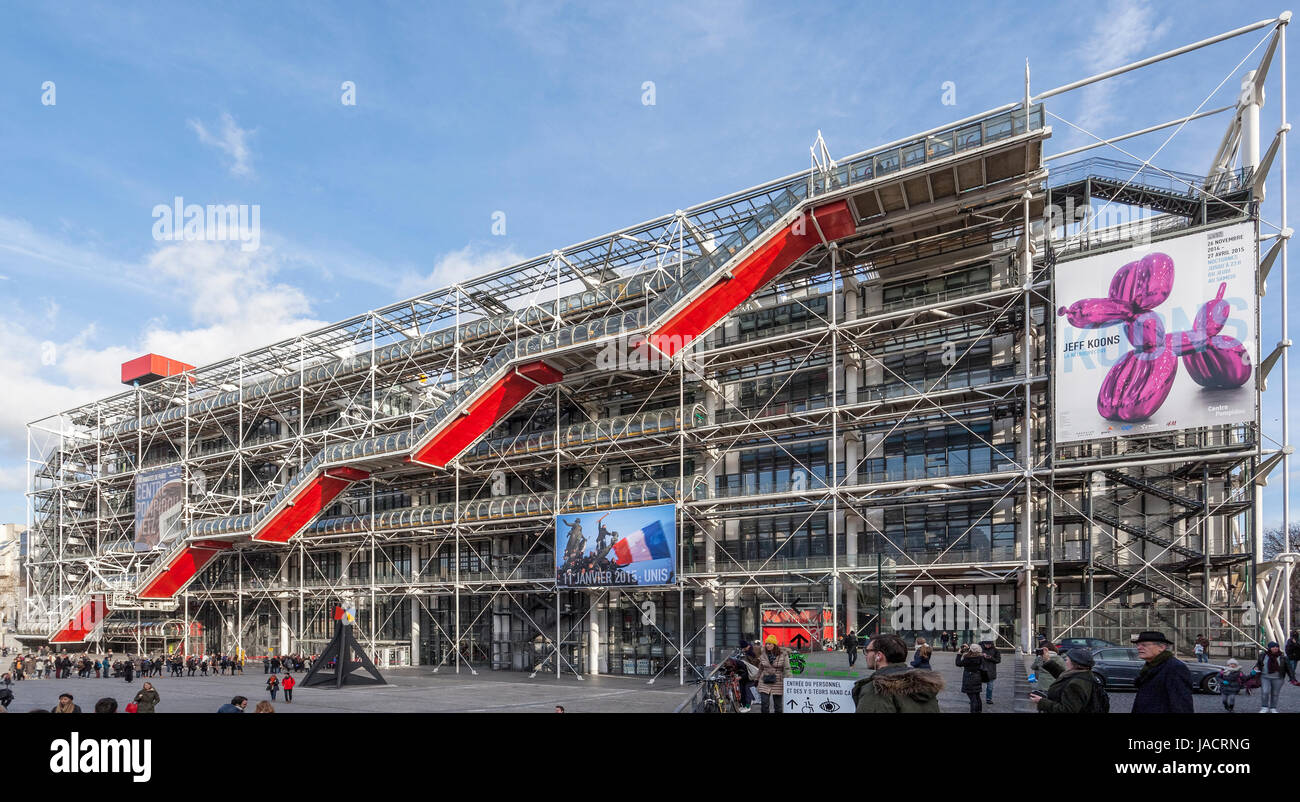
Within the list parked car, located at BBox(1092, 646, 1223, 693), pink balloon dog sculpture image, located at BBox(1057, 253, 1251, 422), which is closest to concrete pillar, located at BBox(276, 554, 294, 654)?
pink balloon dog sculpture image, located at BBox(1057, 253, 1251, 422)

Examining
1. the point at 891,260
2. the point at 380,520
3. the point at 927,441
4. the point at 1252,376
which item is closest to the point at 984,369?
the point at 927,441

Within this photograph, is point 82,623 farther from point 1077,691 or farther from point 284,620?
point 1077,691

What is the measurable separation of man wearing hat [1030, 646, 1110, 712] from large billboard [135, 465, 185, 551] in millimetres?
48323

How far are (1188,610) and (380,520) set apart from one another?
30319 millimetres

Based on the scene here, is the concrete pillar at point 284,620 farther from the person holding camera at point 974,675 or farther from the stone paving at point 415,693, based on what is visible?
the person holding camera at point 974,675

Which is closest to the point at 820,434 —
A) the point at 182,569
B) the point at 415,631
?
the point at 415,631

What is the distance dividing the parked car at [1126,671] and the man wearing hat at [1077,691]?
1300cm

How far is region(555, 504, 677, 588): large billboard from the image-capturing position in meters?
30.1

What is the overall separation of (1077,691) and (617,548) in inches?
1032

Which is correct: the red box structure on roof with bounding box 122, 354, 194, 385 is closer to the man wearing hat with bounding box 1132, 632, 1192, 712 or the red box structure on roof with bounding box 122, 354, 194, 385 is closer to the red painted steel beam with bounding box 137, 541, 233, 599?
the red painted steel beam with bounding box 137, 541, 233, 599

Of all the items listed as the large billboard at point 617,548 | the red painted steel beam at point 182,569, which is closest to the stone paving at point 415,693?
the large billboard at point 617,548

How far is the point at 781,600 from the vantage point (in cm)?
3022

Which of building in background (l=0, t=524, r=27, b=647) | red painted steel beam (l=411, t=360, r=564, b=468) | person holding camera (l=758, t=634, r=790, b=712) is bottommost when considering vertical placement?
building in background (l=0, t=524, r=27, b=647)
